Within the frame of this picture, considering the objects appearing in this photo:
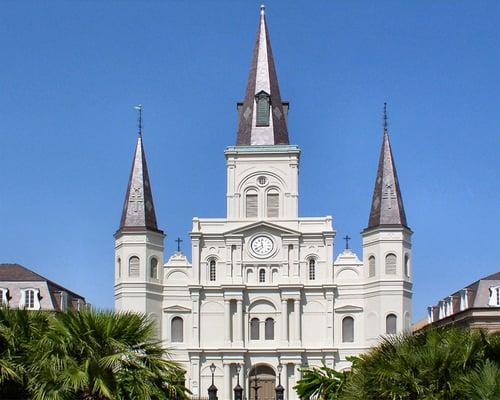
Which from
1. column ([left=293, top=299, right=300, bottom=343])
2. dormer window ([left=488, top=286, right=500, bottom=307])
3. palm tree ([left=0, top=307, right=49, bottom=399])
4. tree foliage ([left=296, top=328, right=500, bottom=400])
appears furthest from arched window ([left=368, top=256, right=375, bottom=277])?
palm tree ([left=0, top=307, right=49, bottom=399])

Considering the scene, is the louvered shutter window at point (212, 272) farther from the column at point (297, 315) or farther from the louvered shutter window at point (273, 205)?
the column at point (297, 315)

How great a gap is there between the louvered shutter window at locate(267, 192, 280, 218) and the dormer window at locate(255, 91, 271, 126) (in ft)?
19.4

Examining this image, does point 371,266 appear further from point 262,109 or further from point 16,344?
point 16,344

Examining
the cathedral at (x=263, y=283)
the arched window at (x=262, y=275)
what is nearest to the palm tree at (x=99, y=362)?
the cathedral at (x=263, y=283)

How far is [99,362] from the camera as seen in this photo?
26844mm

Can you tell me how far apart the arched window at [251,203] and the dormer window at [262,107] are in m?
5.87

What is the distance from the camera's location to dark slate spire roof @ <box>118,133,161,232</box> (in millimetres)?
80125

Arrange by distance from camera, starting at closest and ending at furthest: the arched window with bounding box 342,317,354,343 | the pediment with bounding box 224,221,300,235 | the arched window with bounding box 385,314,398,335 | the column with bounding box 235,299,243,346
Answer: the arched window with bounding box 385,314,398,335 → the column with bounding box 235,299,243,346 → the arched window with bounding box 342,317,354,343 → the pediment with bounding box 224,221,300,235

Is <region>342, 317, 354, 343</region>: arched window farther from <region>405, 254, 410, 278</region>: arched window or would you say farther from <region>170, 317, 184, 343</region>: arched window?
<region>170, 317, 184, 343</region>: arched window

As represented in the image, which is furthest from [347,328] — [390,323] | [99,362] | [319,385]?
[99,362]

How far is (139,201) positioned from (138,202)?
0.12 meters

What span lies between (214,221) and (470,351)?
55.0m

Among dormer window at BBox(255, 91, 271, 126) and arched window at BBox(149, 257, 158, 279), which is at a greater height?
dormer window at BBox(255, 91, 271, 126)

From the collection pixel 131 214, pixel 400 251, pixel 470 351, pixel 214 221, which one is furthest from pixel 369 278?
pixel 470 351
